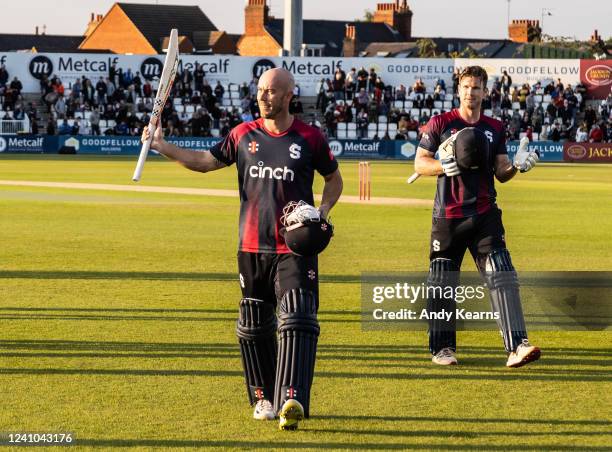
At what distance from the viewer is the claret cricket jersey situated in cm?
772

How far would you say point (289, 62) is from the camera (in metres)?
64.8

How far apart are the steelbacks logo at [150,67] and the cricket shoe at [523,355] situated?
56263 mm

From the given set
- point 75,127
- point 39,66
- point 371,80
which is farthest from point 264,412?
point 39,66

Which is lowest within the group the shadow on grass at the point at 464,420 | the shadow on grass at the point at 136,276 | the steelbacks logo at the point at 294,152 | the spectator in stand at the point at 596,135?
the spectator in stand at the point at 596,135

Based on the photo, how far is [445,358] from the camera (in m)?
9.74

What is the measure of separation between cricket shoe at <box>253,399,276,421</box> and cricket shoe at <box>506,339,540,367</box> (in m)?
2.31

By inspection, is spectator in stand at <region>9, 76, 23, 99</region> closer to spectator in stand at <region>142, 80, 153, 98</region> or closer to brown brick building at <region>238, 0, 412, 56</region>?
spectator in stand at <region>142, 80, 153, 98</region>

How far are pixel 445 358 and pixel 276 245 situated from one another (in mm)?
2546

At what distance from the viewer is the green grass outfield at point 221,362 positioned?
7.57m

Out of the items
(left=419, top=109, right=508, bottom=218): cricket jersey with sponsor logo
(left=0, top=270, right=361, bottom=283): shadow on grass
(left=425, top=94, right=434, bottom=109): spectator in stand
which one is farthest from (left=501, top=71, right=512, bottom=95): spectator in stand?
(left=419, top=109, right=508, bottom=218): cricket jersey with sponsor logo

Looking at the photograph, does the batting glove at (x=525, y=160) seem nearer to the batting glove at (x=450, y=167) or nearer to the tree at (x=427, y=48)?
the batting glove at (x=450, y=167)

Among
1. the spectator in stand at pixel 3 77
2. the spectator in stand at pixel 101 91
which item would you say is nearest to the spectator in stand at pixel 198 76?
the spectator in stand at pixel 101 91

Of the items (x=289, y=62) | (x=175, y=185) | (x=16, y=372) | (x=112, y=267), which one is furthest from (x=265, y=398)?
(x=289, y=62)

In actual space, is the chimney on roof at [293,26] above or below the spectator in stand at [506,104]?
above
